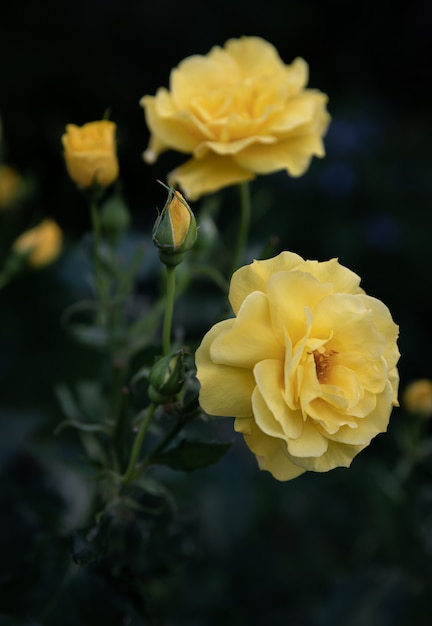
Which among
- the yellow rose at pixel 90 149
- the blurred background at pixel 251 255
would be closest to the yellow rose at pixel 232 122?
the yellow rose at pixel 90 149

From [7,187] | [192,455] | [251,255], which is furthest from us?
[7,187]

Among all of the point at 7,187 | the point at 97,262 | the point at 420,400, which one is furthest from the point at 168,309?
the point at 7,187

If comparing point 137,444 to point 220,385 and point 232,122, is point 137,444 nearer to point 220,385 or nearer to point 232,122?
point 220,385

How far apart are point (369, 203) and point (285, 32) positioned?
64 centimetres

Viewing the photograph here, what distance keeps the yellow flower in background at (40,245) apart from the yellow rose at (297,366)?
16.7 inches

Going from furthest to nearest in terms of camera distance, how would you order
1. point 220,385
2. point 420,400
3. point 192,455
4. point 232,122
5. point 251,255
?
1. point 420,400
2. point 251,255
3. point 232,122
4. point 192,455
5. point 220,385

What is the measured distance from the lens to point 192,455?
2.27 ft

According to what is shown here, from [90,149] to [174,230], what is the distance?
178 mm

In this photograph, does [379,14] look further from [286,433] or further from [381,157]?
[286,433]

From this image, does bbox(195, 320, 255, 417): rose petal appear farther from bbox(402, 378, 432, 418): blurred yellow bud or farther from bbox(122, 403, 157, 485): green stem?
bbox(402, 378, 432, 418): blurred yellow bud

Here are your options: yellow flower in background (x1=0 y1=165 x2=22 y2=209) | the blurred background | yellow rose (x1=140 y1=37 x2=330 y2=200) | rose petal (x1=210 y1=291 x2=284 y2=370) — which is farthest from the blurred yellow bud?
yellow flower in background (x1=0 y1=165 x2=22 y2=209)

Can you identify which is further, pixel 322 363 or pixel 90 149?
pixel 90 149

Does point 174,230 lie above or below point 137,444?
above

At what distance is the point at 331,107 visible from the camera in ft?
8.04
